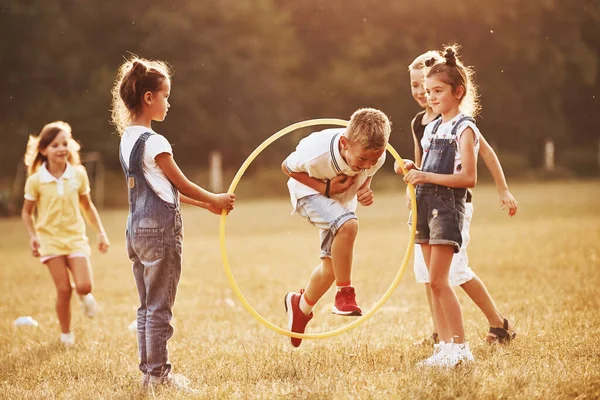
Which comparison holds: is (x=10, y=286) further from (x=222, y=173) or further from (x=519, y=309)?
(x=222, y=173)

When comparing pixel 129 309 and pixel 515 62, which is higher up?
pixel 515 62

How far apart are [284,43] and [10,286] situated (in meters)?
31.8

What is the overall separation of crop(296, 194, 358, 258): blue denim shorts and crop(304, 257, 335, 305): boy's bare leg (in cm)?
7

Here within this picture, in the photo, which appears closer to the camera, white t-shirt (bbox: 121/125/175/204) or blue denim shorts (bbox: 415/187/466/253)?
white t-shirt (bbox: 121/125/175/204)

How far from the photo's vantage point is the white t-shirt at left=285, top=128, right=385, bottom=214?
5091mm

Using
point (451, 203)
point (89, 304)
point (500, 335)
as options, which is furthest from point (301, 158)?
point (89, 304)

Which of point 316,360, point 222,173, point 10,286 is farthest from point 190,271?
A: point 222,173

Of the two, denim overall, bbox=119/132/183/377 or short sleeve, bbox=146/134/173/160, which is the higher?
short sleeve, bbox=146/134/173/160

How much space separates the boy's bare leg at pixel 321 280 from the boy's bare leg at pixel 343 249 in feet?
0.72

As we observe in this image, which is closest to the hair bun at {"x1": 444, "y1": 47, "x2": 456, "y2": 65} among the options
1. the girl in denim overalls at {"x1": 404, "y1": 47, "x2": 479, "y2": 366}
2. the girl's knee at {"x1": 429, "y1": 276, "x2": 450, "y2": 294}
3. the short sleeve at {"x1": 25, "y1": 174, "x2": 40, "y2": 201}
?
the girl in denim overalls at {"x1": 404, "y1": 47, "x2": 479, "y2": 366}

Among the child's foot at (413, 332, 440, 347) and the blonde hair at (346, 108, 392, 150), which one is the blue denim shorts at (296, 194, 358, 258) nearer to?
the blonde hair at (346, 108, 392, 150)

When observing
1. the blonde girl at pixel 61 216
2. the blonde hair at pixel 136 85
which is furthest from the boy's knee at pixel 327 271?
the blonde girl at pixel 61 216

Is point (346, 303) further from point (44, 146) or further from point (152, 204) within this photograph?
point (44, 146)

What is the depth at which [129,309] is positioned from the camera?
28.5 ft
